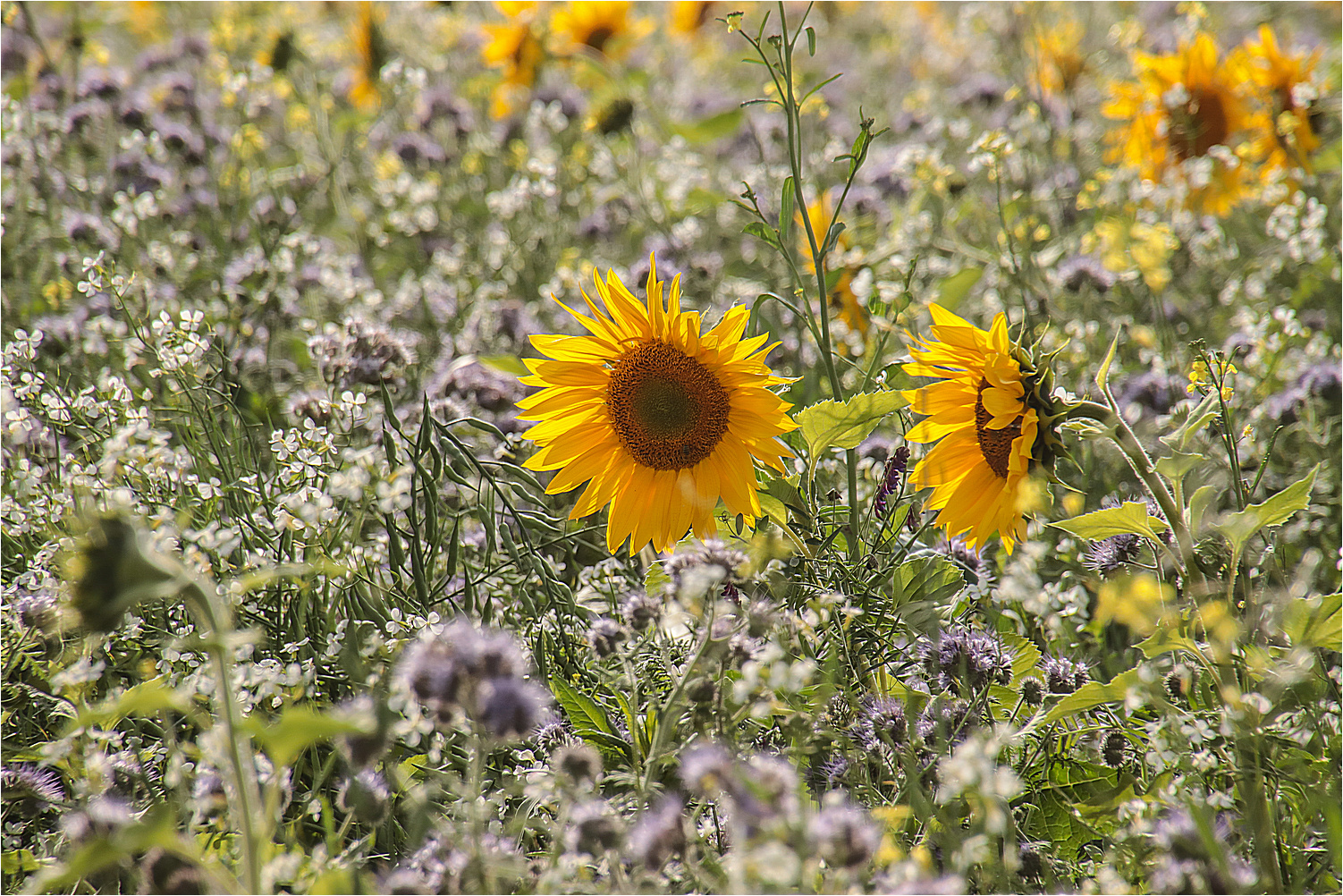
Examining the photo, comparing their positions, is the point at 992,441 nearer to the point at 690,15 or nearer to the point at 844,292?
the point at 844,292

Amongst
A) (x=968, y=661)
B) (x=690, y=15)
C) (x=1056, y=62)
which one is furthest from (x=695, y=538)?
(x=690, y=15)

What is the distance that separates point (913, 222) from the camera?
134 inches

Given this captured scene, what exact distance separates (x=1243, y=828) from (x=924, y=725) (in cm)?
47

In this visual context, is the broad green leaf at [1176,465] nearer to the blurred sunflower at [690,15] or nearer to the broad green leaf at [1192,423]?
the broad green leaf at [1192,423]

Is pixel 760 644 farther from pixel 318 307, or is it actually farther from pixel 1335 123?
pixel 1335 123

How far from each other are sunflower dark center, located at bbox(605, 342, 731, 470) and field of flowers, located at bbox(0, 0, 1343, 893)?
12 millimetres

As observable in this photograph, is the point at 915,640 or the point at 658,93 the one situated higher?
the point at 658,93

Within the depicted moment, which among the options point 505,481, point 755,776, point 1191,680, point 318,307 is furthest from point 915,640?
point 318,307

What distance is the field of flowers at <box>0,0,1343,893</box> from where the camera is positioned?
123 cm

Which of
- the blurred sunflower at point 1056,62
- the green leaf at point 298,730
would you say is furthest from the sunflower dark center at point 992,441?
the blurred sunflower at point 1056,62

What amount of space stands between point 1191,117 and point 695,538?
2.66 meters

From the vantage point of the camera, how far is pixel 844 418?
1.70 metres

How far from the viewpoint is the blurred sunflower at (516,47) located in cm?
468

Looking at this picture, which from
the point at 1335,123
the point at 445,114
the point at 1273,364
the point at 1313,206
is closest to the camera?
the point at 1273,364
